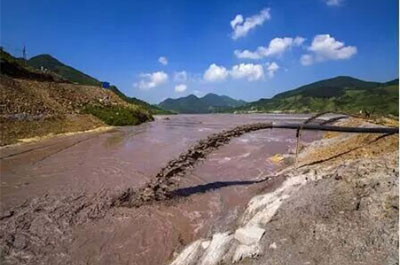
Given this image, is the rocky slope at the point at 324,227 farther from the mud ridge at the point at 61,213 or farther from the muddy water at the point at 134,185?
the mud ridge at the point at 61,213

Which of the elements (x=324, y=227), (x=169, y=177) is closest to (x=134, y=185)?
(x=169, y=177)

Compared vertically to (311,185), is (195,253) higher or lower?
lower

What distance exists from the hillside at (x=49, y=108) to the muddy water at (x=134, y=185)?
4859 millimetres

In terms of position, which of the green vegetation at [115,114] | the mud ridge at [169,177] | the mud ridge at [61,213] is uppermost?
the green vegetation at [115,114]

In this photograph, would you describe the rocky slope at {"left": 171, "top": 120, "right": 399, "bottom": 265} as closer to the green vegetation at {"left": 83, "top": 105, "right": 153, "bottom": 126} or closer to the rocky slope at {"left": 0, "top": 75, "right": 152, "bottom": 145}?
the rocky slope at {"left": 0, "top": 75, "right": 152, "bottom": 145}

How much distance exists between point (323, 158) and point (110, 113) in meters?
35.9

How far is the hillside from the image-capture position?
27.7m

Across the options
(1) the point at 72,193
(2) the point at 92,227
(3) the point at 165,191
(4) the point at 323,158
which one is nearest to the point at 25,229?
(2) the point at 92,227

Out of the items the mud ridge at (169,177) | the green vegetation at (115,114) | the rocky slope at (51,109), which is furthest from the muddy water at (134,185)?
the green vegetation at (115,114)

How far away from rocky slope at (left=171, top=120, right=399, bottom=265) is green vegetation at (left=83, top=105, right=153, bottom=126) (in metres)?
37.0

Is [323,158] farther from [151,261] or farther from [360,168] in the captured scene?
[151,261]

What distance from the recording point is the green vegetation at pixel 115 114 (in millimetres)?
42938

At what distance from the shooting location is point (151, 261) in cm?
729

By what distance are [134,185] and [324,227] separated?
8418mm
